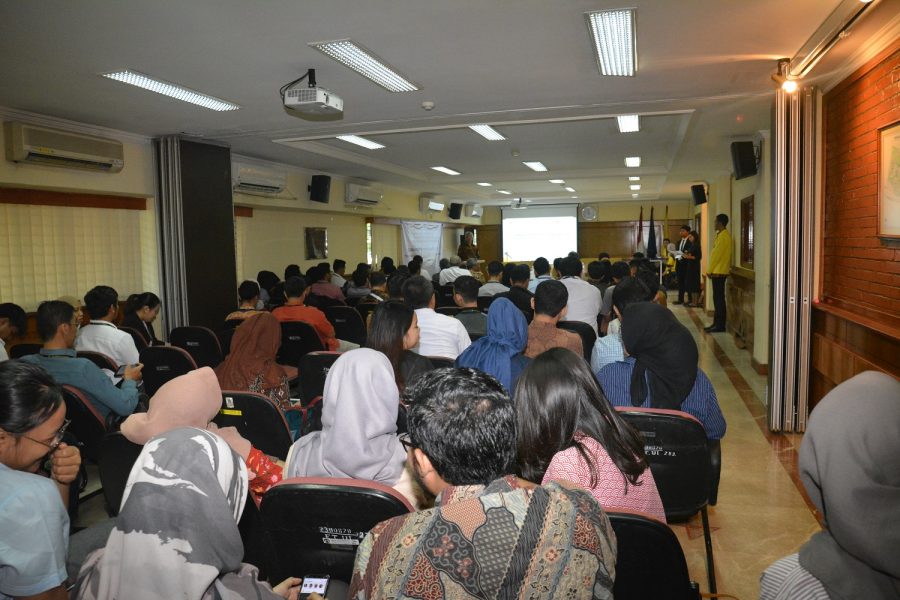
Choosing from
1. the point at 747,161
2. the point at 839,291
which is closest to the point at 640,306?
the point at 839,291

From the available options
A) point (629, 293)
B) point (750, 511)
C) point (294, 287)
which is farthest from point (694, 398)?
point (294, 287)

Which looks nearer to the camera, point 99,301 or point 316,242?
point 99,301

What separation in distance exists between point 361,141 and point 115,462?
5.63 m

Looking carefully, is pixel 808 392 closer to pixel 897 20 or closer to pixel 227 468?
pixel 897 20

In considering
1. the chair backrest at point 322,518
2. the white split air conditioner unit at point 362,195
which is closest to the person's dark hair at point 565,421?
the chair backrest at point 322,518

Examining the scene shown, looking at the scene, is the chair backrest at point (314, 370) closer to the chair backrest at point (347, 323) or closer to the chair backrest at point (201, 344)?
the chair backrest at point (201, 344)

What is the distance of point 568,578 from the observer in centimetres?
105

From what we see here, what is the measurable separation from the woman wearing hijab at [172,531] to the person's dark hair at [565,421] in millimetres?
812

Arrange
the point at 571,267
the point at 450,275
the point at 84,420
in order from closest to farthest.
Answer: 1. the point at 84,420
2. the point at 571,267
3. the point at 450,275

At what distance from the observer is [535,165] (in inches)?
385

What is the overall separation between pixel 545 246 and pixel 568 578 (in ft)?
58.5

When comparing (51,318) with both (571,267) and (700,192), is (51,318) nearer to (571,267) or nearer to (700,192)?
(571,267)

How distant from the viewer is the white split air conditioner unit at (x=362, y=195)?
10.5 metres

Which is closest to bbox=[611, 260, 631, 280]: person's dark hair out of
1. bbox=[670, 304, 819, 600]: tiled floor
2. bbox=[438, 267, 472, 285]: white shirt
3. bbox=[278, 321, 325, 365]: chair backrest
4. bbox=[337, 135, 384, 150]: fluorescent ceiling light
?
bbox=[670, 304, 819, 600]: tiled floor
